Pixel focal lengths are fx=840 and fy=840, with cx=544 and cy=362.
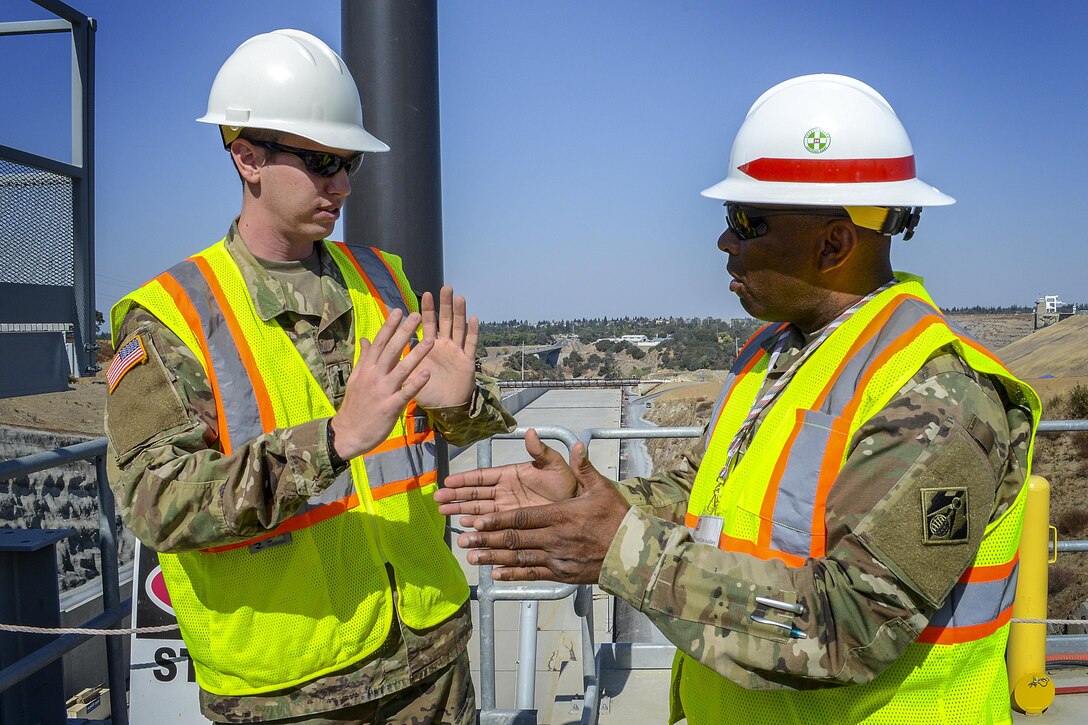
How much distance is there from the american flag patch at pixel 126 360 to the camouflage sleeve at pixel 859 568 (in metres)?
1.37

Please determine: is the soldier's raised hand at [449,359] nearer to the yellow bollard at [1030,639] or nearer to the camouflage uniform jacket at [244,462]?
the camouflage uniform jacket at [244,462]

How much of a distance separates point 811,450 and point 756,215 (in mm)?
630

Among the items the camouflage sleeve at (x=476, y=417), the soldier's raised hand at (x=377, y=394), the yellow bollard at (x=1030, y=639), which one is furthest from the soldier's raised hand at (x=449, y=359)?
the yellow bollard at (x=1030, y=639)

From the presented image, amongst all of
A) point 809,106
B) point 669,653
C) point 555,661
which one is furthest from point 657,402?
point 809,106

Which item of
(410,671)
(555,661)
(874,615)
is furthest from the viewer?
(555,661)

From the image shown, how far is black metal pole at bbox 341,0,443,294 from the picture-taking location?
12.7 ft

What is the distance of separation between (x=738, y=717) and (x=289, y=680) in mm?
1219

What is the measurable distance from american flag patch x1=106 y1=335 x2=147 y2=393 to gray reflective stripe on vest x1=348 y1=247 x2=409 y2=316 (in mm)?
819

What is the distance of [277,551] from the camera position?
7.60 feet

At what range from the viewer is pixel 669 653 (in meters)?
4.97

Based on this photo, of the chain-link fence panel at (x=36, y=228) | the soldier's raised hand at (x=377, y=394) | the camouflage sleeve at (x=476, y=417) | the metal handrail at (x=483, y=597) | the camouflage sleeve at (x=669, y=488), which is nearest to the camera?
the soldier's raised hand at (x=377, y=394)

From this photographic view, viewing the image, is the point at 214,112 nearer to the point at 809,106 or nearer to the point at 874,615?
the point at 809,106

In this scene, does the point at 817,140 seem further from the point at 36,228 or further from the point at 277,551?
the point at 36,228

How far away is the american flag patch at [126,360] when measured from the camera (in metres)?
2.22
